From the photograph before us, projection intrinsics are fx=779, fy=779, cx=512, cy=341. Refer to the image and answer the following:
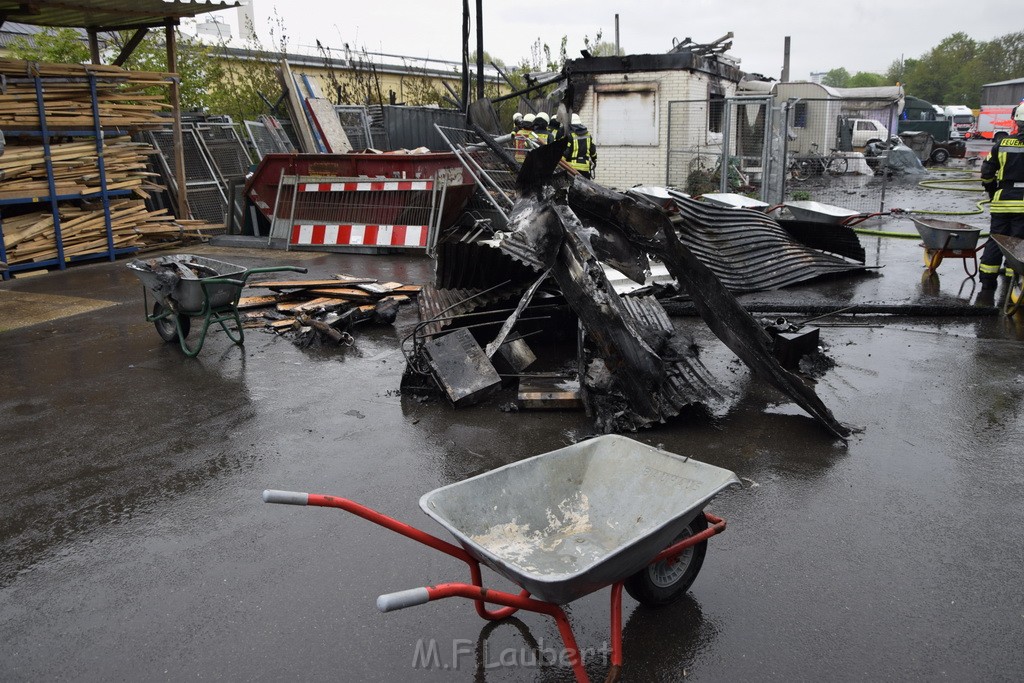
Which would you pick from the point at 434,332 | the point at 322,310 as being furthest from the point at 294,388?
the point at 322,310

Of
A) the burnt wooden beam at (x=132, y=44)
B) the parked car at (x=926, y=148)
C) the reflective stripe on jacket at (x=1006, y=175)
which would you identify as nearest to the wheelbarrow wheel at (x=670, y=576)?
the reflective stripe on jacket at (x=1006, y=175)

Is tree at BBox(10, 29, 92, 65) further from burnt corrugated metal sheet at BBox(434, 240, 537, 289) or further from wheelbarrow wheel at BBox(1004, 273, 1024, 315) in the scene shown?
wheelbarrow wheel at BBox(1004, 273, 1024, 315)

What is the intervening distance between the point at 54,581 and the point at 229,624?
3.83 feet

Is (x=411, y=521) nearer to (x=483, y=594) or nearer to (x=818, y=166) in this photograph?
(x=483, y=594)

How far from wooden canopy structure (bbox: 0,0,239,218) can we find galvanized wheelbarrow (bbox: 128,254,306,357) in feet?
18.5

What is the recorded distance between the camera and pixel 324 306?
917 centimetres

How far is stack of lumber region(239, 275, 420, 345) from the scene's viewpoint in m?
8.60

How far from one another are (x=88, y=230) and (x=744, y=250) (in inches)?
409

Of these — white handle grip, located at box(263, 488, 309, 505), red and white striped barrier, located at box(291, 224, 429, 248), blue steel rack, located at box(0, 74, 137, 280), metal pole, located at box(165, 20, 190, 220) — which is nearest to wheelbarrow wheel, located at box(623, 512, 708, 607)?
white handle grip, located at box(263, 488, 309, 505)

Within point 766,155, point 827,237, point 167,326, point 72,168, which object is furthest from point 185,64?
point 827,237

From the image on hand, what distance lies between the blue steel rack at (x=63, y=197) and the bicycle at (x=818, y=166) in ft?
63.4

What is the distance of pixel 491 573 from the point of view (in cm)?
398

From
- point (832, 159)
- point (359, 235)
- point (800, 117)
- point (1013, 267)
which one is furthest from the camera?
point (800, 117)

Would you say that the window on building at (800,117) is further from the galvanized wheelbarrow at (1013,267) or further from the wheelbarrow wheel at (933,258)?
the galvanized wheelbarrow at (1013,267)
